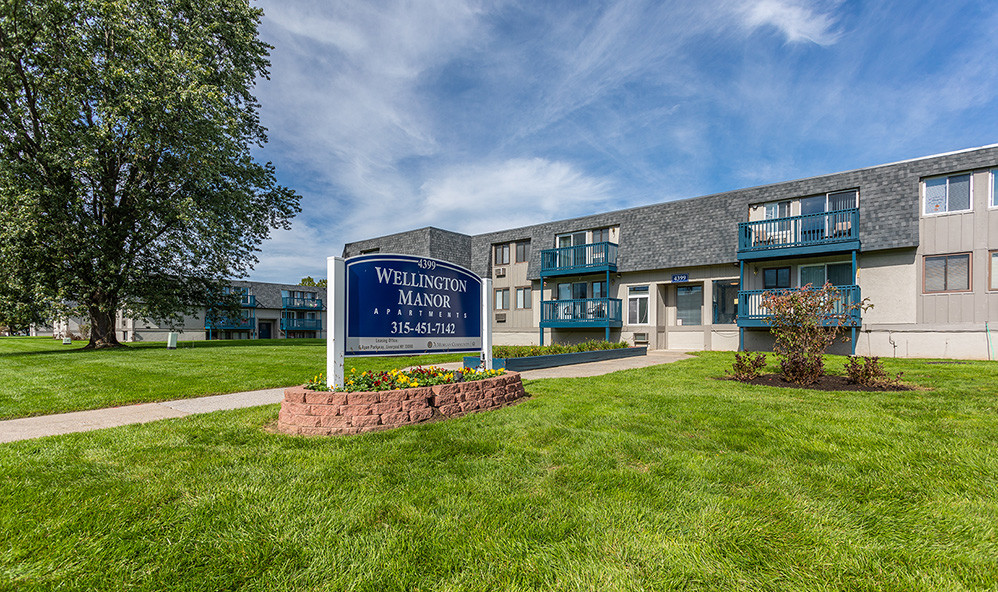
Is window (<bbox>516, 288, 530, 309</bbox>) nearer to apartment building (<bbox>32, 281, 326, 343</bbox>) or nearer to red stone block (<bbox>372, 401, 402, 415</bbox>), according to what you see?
red stone block (<bbox>372, 401, 402, 415</bbox>)

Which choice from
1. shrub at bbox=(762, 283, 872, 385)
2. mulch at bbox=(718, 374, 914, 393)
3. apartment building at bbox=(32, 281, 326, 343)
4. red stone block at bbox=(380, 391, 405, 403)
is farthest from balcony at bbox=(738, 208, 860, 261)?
apartment building at bbox=(32, 281, 326, 343)

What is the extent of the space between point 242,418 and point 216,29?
23.6 meters

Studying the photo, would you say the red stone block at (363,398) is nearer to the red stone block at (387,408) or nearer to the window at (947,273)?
the red stone block at (387,408)

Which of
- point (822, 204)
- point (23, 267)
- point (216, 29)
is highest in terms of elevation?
point (216, 29)

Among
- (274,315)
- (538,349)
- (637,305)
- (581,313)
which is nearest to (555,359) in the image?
(538,349)

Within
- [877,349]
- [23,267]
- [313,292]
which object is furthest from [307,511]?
[313,292]

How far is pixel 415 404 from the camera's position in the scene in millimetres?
5594

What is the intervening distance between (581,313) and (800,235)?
9865 mm

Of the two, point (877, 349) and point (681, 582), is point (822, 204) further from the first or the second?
point (681, 582)

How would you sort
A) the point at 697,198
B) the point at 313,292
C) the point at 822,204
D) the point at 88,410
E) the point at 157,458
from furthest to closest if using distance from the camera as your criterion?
1. the point at 313,292
2. the point at 697,198
3. the point at 822,204
4. the point at 88,410
5. the point at 157,458

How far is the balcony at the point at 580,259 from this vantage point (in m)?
22.3

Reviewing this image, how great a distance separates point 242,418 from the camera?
589 centimetres

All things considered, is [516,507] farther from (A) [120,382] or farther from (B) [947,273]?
(B) [947,273]

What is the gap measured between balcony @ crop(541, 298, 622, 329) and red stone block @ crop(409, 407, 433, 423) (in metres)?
16.9
